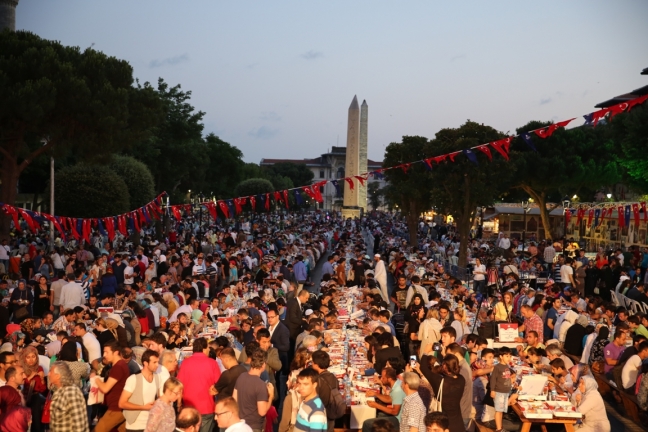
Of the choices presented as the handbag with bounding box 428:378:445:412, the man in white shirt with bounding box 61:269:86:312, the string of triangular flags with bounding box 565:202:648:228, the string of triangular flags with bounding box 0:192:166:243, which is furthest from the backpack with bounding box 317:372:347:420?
the string of triangular flags with bounding box 565:202:648:228

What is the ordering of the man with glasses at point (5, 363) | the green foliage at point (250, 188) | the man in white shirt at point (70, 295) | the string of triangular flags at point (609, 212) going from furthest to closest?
the green foliage at point (250, 188) < the string of triangular flags at point (609, 212) < the man in white shirt at point (70, 295) < the man with glasses at point (5, 363)

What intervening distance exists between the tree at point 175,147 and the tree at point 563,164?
2042 cm

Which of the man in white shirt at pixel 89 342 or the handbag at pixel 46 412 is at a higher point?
the man in white shirt at pixel 89 342

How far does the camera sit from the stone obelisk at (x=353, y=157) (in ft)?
270

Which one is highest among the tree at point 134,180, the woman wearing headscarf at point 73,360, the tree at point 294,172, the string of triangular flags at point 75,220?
the tree at point 294,172

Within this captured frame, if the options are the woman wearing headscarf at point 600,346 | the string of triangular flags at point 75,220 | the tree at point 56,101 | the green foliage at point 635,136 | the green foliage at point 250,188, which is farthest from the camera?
the green foliage at point 250,188

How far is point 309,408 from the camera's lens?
6.84 meters

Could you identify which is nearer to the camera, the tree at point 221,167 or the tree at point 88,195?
the tree at point 88,195

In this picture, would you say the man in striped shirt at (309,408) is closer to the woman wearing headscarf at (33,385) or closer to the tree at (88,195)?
the woman wearing headscarf at (33,385)

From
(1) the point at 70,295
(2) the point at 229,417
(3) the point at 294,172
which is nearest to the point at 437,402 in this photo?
(2) the point at 229,417

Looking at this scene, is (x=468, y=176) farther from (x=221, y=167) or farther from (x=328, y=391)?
(x=221, y=167)

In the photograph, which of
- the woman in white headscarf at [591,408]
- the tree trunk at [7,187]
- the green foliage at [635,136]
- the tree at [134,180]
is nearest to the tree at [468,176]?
the green foliage at [635,136]

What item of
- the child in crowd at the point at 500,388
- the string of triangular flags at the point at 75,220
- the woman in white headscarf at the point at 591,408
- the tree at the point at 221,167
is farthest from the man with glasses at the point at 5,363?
the tree at the point at 221,167

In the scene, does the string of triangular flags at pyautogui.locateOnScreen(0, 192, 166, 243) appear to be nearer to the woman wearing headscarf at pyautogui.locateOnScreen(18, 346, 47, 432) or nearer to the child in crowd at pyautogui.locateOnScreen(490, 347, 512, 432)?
the woman wearing headscarf at pyautogui.locateOnScreen(18, 346, 47, 432)
